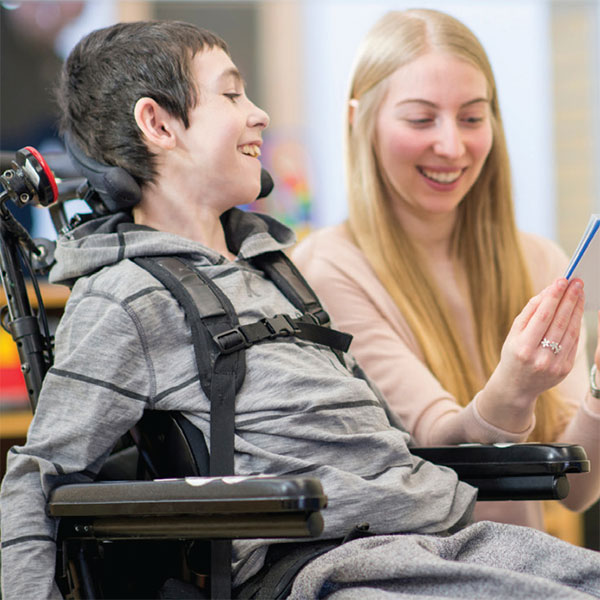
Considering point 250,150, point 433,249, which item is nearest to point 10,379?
point 433,249

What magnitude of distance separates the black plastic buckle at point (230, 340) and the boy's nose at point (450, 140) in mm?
508

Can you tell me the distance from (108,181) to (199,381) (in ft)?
0.94

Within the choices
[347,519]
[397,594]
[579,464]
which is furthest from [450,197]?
[397,594]

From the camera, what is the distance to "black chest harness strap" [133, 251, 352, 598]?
0.97m

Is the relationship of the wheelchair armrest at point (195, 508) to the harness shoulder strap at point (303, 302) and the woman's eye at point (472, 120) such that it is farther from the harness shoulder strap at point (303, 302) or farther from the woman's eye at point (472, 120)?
the woman's eye at point (472, 120)

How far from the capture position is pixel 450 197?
1409 mm

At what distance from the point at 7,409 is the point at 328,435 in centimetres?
172

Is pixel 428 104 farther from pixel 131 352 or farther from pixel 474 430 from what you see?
pixel 131 352

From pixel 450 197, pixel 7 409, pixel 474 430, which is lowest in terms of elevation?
pixel 7 409

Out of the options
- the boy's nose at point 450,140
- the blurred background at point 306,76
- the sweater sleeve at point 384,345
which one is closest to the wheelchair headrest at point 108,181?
the sweater sleeve at point 384,345

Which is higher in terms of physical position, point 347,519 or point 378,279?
point 378,279

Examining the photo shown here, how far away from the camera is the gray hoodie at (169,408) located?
0.96 metres

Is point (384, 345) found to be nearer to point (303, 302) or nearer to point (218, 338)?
point (303, 302)

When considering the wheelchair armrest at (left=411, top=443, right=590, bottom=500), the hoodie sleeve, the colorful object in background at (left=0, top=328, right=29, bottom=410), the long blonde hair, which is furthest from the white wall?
the hoodie sleeve
